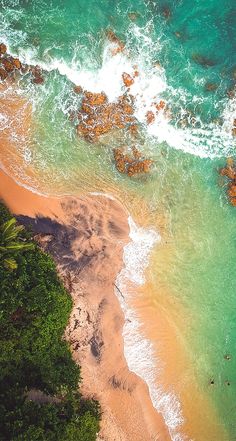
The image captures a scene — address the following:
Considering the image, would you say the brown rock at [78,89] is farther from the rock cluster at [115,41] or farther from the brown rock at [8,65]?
the brown rock at [8,65]

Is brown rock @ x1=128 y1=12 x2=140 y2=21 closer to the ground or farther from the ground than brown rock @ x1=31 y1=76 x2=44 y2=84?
farther from the ground

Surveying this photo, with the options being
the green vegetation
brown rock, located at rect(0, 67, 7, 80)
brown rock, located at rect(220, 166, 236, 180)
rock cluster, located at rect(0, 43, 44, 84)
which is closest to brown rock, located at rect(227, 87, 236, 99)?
brown rock, located at rect(220, 166, 236, 180)

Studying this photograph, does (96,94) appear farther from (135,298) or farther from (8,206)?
(135,298)

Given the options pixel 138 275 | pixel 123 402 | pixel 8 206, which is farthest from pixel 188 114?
pixel 123 402

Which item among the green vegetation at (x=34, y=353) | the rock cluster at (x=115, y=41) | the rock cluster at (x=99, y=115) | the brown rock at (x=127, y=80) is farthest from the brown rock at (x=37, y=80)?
the green vegetation at (x=34, y=353)

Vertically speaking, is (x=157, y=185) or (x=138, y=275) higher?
(x=157, y=185)

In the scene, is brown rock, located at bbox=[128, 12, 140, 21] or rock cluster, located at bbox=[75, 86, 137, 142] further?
brown rock, located at bbox=[128, 12, 140, 21]

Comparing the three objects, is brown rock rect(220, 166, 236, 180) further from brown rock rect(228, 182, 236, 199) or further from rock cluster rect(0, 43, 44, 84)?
rock cluster rect(0, 43, 44, 84)
